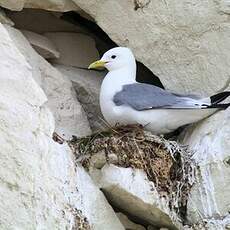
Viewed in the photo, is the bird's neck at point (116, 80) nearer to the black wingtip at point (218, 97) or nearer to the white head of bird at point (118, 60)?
the white head of bird at point (118, 60)

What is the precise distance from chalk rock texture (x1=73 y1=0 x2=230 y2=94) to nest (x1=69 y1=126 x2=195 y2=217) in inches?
16.2

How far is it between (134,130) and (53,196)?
635 millimetres

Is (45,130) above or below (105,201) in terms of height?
above

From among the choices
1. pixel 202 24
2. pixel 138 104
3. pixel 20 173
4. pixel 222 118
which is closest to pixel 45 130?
pixel 20 173

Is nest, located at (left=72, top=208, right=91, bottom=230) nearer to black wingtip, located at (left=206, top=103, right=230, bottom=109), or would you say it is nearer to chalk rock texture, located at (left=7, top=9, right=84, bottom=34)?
black wingtip, located at (left=206, top=103, right=230, bottom=109)

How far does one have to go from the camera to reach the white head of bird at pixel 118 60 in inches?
142

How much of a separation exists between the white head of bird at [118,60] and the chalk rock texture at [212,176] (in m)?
0.58

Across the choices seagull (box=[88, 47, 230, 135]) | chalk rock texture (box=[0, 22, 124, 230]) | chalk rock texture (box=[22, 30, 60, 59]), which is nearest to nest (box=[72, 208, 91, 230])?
chalk rock texture (box=[0, 22, 124, 230])

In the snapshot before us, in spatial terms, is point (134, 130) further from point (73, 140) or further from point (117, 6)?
point (117, 6)

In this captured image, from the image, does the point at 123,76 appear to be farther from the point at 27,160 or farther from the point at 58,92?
the point at 27,160

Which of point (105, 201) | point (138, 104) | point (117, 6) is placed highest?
point (117, 6)

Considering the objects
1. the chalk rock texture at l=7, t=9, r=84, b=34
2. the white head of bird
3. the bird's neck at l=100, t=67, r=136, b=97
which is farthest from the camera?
the chalk rock texture at l=7, t=9, r=84, b=34

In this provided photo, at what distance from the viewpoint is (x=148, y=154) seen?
3.15m

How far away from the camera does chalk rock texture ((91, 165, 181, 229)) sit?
117 inches
